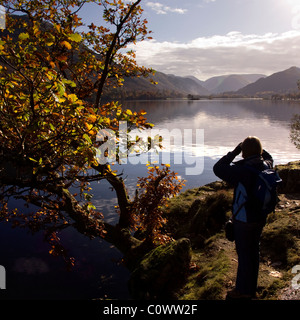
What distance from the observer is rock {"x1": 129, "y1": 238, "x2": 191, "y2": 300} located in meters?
9.61

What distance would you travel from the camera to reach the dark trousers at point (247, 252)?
5629 millimetres

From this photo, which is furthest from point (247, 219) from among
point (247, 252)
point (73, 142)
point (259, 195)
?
point (73, 142)

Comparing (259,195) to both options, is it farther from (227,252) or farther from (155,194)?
(227,252)

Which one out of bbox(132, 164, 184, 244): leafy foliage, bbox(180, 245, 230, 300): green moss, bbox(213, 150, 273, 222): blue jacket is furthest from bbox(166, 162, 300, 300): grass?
bbox(132, 164, 184, 244): leafy foliage

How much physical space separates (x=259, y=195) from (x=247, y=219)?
61 centimetres

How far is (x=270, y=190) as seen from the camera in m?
5.32

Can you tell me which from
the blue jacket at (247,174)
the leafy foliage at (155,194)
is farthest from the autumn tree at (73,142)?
the blue jacket at (247,174)

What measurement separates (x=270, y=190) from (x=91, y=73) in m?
9.83

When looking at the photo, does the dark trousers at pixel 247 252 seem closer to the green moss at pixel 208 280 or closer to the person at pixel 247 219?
the person at pixel 247 219

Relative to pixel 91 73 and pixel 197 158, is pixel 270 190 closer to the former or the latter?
pixel 91 73

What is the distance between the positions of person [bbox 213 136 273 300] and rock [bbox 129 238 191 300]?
4.18 metres

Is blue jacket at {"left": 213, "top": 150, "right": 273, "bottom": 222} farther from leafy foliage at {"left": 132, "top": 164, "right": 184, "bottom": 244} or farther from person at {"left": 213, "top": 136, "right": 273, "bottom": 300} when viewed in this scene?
leafy foliage at {"left": 132, "top": 164, "right": 184, "bottom": 244}

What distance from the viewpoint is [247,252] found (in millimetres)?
5750
